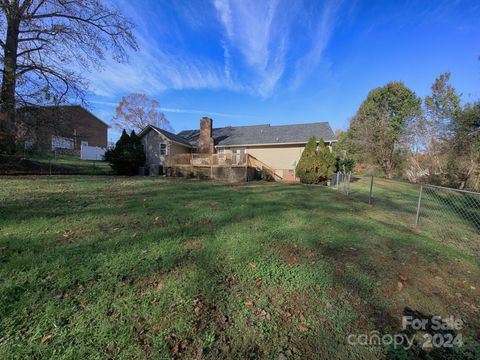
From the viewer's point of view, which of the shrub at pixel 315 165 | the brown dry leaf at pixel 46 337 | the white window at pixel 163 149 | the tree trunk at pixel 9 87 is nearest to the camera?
the brown dry leaf at pixel 46 337

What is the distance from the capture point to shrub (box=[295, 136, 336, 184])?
14.6 metres

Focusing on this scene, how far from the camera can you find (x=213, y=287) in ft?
8.86

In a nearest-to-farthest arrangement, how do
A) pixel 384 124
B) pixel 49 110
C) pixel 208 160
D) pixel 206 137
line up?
pixel 49 110
pixel 208 160
pixel 206 137
pixel 384 124

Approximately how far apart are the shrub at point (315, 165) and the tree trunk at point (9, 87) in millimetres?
15817

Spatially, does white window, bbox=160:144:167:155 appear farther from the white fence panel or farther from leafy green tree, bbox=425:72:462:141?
leafy green tree, bbox=425:72:462:141

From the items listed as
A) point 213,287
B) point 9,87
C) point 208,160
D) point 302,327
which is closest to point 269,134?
point 208,160

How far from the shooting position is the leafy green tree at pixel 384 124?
24.4 meters

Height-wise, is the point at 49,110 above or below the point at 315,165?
above

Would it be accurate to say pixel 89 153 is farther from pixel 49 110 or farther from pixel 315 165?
pixel 315 165

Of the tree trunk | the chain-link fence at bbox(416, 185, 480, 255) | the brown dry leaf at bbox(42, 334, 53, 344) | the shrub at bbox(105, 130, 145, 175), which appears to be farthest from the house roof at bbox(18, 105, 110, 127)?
the chain-link fence at bbox(416, 185, 480, 255)

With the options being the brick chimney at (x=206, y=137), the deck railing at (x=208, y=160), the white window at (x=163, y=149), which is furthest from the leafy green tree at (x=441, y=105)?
the white window at (x=163, y=149)

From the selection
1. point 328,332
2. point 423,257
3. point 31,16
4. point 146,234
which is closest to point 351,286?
point 328,332

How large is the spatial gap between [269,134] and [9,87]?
17.2 meters

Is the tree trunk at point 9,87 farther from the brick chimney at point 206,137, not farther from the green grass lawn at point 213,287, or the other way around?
the brick chimney at point 206,137
